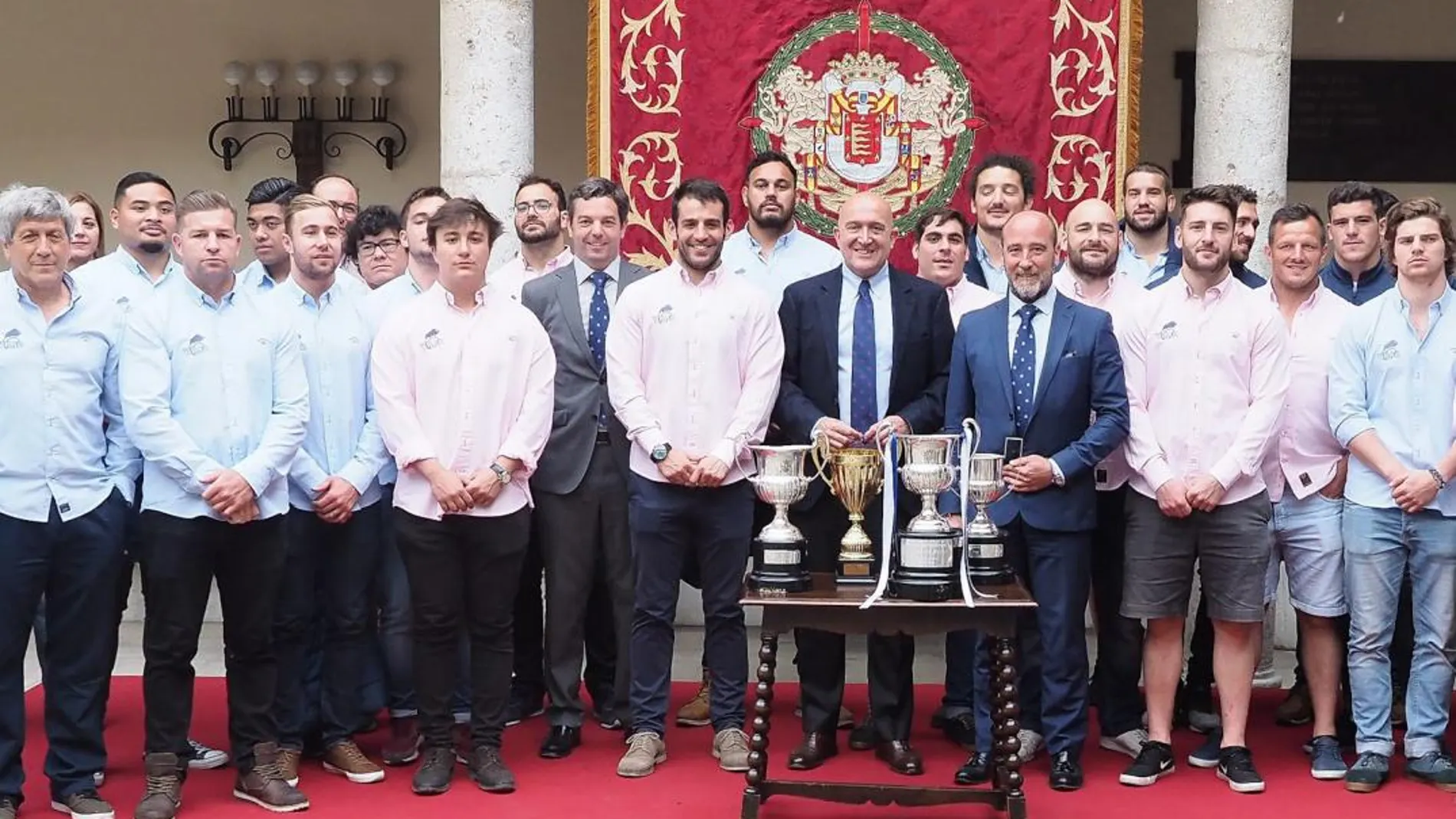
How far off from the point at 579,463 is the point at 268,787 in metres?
1.41

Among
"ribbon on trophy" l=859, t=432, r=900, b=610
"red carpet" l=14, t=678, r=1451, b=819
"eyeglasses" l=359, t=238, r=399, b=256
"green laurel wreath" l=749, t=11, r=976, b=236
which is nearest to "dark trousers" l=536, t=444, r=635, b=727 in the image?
"red carpet" l=14, t=678, r=1451, b=819

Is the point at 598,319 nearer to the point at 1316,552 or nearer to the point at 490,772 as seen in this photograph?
the point at 490,772

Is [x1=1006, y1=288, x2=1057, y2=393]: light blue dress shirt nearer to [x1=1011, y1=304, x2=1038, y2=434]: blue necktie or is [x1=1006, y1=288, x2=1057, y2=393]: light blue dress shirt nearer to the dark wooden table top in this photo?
[x1=1011, y1=304, x2=1038, y2=434]: blue necktie

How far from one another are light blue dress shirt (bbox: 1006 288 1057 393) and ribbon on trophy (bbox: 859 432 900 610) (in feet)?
1.70

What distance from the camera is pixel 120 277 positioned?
550 cm

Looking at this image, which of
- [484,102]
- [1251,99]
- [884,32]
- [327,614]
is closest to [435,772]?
[327,614]

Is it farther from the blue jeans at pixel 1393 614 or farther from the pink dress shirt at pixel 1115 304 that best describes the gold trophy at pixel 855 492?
the blue jeans at pixel 1393 614

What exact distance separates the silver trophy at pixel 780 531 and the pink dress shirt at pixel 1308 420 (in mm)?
1622

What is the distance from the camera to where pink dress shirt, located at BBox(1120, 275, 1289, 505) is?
211 inches

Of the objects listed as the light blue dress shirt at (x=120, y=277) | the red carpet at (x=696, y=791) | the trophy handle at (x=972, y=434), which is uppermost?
the light blue dress shirt at (x=120, y=277)

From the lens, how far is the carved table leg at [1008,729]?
4859 millimetres

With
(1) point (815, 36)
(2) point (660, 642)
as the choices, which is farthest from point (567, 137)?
(2) point (660, 642)

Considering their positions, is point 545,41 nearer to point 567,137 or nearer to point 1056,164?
point 567,137

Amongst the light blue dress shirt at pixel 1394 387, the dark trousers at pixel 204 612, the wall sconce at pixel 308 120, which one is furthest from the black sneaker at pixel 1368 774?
the wall sconce at pixel 308 120
